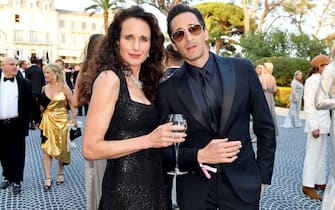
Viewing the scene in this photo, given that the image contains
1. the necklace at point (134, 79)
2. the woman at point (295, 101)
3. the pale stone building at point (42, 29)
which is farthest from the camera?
the pale stone building at point (42, 29)

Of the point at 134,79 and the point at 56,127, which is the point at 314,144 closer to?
the point at 56,127

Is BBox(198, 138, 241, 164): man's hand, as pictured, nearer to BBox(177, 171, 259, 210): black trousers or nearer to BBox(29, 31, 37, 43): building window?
BBox(177, 171, 259, 210): black trousers

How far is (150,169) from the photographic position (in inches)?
91.9

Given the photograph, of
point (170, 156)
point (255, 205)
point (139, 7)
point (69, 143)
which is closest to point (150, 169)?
point (170, 156)

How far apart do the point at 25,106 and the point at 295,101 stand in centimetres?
938

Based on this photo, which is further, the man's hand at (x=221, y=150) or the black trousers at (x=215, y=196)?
the black trousers at (x=215, y=196)

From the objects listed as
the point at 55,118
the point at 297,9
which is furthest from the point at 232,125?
the point at 297,9

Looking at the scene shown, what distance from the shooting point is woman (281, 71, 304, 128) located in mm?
13367

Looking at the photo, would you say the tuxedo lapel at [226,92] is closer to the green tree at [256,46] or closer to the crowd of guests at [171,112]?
the crowd of guests at [171,112]

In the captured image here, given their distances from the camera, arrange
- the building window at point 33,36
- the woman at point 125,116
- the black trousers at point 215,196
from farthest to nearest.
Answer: the building window at point 33,36 → the black trousers at point 215,196 → the woman at point 125,116

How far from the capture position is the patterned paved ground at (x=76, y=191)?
5.41 meters

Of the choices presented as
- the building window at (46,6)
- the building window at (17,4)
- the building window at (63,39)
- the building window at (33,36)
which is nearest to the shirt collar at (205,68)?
the building window at (33,36)

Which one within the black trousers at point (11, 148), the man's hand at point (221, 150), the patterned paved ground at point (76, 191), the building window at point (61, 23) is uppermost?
the building window at point (61, 23)

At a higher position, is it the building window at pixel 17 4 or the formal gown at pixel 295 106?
the building window at pixel 17 4
